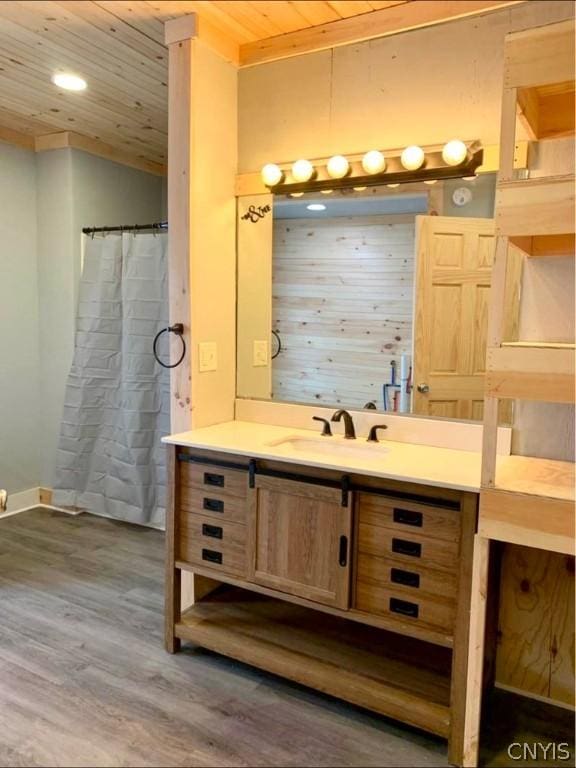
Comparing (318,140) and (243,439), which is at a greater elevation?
(318,140)

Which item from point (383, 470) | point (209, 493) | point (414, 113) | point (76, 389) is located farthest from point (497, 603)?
point (76, 389)

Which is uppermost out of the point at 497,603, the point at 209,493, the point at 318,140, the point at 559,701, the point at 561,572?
the point at 318,140

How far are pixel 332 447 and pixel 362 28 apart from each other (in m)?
1.64

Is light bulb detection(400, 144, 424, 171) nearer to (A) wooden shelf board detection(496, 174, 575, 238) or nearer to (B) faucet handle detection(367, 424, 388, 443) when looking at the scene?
(A) wooden shelf board detection(496, 174, 575, 238)

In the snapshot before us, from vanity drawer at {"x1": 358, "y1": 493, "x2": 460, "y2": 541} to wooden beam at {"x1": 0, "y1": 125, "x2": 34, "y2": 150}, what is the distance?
3269 mm

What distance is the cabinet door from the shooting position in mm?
2014

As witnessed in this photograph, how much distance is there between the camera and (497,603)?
7.25 ft

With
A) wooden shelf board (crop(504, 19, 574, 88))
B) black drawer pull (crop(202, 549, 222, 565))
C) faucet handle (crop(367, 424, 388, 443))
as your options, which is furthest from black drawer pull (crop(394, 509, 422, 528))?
wooden shelf board (crop(504, 19, 574, 88))

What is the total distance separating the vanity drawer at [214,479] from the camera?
221cm

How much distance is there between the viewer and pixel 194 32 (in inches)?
91.5

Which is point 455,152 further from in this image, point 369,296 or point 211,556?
point 211,556

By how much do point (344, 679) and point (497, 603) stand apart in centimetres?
64

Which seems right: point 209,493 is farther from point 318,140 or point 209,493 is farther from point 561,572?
point 318,140

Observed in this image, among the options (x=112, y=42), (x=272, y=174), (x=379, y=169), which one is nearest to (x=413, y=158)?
(x=379, y=169)
